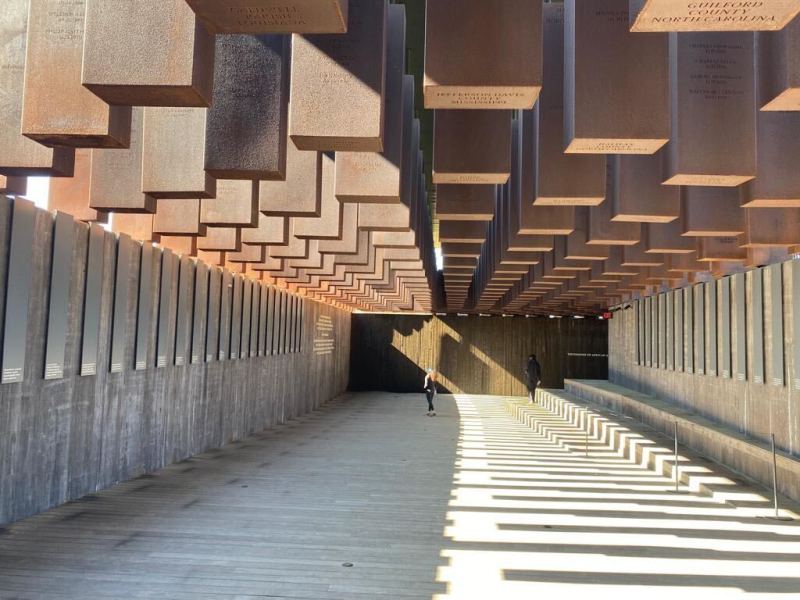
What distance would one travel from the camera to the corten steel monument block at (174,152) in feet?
11.8

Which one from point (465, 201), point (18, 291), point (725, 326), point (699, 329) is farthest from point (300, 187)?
point (699, 329)

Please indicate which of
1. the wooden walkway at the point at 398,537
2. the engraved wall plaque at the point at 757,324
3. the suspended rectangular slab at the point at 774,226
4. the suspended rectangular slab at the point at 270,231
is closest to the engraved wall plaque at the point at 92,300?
the wooden walkway at the point at 398,537

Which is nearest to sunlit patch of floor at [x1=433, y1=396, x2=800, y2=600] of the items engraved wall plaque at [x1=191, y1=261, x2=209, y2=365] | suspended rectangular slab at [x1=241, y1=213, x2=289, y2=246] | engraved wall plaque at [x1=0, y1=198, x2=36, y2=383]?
suspended rectangular slab at [x1=241, y1=213, x2=289, y2=246]

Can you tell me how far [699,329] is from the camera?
11.7m

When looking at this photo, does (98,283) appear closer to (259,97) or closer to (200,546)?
(200,546)

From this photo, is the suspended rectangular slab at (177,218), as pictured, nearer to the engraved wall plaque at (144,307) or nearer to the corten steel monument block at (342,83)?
the engraved wall plaque at (144,307)

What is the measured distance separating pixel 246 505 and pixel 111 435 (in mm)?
2013

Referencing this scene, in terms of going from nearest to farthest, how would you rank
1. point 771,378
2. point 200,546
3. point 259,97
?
point 259,97, point 200,546, point 771,378

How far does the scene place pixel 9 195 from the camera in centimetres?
549

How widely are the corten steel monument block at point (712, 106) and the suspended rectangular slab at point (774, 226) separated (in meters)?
2.68

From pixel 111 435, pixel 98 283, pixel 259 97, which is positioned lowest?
pixel 111 435

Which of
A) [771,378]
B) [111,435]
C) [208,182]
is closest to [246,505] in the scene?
[111,435]

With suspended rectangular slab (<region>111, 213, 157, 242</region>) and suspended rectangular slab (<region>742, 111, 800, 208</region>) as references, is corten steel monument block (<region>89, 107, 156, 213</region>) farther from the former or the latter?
suspended rectangular slab (<region>742, 111, 800, 208</region>)

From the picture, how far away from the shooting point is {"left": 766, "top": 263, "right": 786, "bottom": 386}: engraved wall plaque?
27.4 feet
